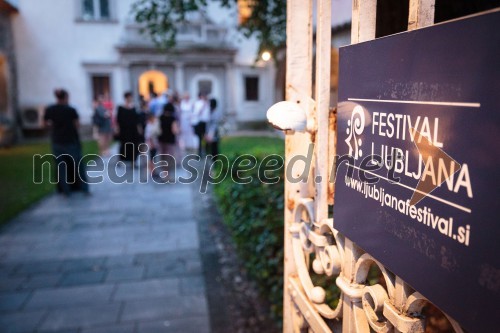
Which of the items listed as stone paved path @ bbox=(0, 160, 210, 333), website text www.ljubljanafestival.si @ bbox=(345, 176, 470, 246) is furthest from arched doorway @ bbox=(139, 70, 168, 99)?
website text www.ljubljanafestival.si @ bbox=(345, 176, 470, 246)

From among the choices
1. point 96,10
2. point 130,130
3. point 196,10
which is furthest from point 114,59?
point 196,10

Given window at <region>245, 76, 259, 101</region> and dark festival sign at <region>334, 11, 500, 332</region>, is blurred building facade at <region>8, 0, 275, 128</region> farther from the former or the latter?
dark festival sign at <region>334, 11, 500, 332</region>

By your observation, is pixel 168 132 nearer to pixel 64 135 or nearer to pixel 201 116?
pixel 201 116

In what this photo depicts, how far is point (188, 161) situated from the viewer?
11219 mm

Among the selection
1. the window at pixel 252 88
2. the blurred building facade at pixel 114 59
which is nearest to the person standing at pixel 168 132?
the blurred building facade at pixel 114 59

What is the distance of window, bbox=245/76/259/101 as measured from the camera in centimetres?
2066

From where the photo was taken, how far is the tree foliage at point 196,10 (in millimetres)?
5598

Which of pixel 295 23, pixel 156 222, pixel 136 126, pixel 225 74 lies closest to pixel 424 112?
pixel 295 23

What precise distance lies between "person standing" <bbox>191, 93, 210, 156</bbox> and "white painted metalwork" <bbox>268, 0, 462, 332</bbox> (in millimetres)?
8920

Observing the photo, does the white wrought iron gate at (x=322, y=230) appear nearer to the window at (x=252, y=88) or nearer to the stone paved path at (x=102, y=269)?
the stone paved path at (x=102, y=269)

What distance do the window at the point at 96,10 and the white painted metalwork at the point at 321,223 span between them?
63.9 ft

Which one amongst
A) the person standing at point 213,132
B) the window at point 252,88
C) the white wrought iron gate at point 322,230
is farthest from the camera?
the window at point 252,88

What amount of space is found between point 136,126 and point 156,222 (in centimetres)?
381

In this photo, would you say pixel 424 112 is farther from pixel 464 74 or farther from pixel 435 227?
pixel 435 227
